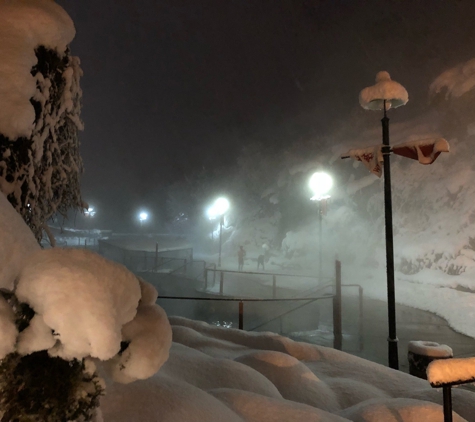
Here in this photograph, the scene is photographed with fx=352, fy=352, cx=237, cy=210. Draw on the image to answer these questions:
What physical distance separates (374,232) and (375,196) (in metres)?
2.93

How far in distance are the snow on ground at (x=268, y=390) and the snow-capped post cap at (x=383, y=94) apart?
15.4 ft

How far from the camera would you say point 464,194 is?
2111 centimetres

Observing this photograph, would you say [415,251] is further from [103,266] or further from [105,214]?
[105,214]

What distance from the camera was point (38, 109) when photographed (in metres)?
3.26

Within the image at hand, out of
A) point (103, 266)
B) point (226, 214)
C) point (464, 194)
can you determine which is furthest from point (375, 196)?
point (103, 266)

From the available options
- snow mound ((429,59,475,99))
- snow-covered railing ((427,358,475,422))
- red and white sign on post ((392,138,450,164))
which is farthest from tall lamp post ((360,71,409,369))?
snow mound ((429,59,475,99))

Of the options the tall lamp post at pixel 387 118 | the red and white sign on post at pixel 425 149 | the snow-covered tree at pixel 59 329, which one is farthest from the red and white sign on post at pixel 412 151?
the snow-covered tree at pixel 59 329

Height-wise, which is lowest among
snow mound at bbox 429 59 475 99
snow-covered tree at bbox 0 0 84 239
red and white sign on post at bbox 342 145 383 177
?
snow-covered tree at bbox 0 0 84 239

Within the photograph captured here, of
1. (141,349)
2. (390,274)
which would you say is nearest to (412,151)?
(390,274)

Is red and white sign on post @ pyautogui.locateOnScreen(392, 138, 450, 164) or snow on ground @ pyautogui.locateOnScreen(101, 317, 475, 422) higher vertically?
red and white sign on post @ pyautogui.locateOnScreen(392, 138, 450, 164)

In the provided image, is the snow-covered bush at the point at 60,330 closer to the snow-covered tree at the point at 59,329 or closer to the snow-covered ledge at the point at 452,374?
the snow-covered tree at the point at 59,329

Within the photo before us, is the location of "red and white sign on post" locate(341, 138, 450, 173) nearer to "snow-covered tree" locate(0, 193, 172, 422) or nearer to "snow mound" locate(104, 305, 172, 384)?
"snow mound" locate(104, 305, 172, 384)

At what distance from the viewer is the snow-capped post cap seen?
264 inches

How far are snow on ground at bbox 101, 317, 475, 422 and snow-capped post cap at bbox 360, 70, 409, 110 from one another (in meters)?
4.71
